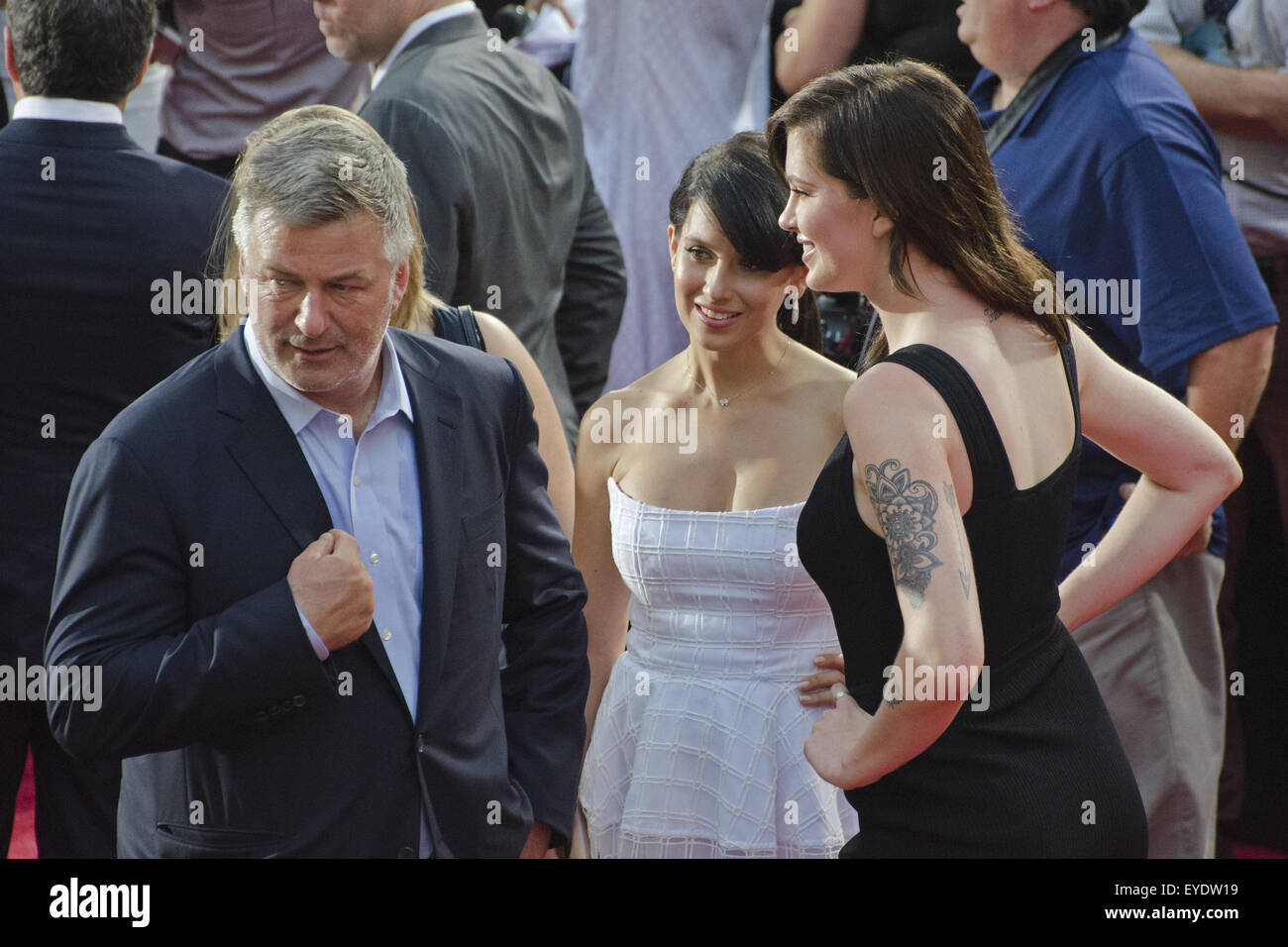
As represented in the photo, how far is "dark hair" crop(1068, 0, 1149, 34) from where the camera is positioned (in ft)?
10.7

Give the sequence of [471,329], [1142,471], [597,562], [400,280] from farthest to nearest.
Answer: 1. [597,562]
2. [471,329]
3. [1142,471]
4. [400,280]

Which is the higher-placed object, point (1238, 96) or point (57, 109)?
point (1238, 96)

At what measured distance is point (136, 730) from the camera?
1.87m

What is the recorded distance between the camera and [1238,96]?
3719mm

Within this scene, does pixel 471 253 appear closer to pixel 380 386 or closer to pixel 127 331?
pixel 127 331

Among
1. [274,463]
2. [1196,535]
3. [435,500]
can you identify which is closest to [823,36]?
[1196,535]

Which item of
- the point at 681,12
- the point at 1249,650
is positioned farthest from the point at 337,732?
the point at 1249,650

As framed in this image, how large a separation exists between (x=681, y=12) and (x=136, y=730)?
9.46 ft

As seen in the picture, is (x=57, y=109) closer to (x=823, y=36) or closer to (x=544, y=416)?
(x=544, y=416)

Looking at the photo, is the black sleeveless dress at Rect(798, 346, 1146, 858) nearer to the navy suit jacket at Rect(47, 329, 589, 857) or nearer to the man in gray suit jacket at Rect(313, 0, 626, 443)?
the navy suit jacket at Rect(47, 329, 589, 857)

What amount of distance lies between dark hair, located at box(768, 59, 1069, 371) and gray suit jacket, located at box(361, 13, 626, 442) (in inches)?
49.2

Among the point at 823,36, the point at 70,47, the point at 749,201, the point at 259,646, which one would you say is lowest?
the point at 259,646

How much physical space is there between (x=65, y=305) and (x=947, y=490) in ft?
5.81

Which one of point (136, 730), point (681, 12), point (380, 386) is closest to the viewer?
point (136, 730)
